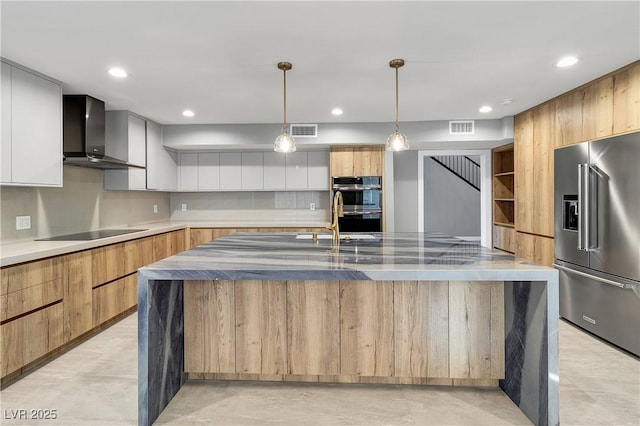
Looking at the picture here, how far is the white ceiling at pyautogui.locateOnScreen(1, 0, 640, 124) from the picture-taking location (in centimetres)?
218

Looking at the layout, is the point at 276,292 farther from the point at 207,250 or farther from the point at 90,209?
the point at 90,209

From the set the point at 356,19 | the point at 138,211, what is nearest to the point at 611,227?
the point at 356,19

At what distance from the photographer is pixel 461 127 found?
5.05 meters

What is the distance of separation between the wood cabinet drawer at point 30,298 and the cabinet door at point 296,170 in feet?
11.3

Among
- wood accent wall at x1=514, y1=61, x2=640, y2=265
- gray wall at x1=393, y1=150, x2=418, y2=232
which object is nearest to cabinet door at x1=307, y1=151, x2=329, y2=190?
gray wall at x1=393, y1=150, x2=418, y2=232

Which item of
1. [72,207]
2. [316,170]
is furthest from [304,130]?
[72,207]

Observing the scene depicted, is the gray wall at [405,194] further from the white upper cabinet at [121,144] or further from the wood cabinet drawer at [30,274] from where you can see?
the wood cabinet drawer at [30,274]

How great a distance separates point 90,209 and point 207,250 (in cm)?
260

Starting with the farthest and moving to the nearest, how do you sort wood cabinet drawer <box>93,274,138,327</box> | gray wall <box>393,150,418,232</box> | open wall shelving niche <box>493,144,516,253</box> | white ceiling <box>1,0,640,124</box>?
gray wall <box>393,150,418,232</box>, open wall shelving niche <box>493,144,516,253</box>, wood cabinet drawer <box>93,274,138,327</box>, white ceiling <box>1,0,640,124</box>

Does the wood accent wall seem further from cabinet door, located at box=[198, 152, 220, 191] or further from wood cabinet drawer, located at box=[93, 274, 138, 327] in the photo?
wood cabinet drawer, located at box=[93, 274, 138, 327]

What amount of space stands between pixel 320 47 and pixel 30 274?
2.54m

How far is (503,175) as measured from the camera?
5750mm

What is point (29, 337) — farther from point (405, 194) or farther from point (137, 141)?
point (405, 194)

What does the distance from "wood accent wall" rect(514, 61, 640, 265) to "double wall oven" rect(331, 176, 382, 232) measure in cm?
177
